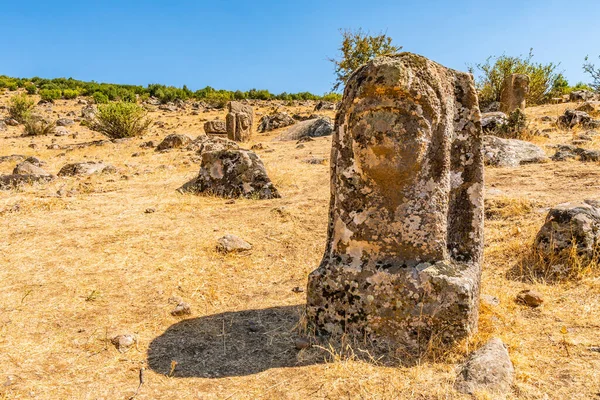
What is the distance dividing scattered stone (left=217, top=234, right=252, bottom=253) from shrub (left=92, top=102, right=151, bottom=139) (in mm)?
12358

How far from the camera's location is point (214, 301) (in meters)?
4.66

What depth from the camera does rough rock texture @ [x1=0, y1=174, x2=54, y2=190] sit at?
8.66 metres

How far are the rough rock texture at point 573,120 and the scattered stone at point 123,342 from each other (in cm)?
1255

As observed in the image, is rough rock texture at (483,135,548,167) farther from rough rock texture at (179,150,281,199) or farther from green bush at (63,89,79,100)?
green bush at (63,89,79,100)

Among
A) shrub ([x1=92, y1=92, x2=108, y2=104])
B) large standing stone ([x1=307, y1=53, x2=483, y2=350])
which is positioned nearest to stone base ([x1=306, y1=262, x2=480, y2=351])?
large standing stone ([x1=307, y1=53, x2=483, y2=350])

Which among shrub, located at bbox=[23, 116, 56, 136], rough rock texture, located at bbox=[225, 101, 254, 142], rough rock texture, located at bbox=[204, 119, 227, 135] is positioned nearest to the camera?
rough rock texture, located at bbox=[225, 101, 254, 142]

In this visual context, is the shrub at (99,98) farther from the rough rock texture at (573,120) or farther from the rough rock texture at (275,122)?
the rough rock texture at (573,120)

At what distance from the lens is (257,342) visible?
3.73m

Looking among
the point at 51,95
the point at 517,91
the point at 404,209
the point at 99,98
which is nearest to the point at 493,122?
the point at 517,91

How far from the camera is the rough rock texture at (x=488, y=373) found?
107 inches

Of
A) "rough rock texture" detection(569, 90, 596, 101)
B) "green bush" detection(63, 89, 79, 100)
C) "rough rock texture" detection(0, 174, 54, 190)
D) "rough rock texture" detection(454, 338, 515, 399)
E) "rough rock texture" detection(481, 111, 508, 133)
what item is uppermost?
"green bush" detection(63, 89, 79, 100)

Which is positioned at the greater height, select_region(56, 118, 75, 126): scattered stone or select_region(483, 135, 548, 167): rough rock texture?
select_region(56, 118, 75, 126): scattered stone

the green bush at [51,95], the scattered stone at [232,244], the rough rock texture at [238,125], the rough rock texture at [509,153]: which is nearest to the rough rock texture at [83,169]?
the scattered stone at [232,244]

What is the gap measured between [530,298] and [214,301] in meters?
2.96
